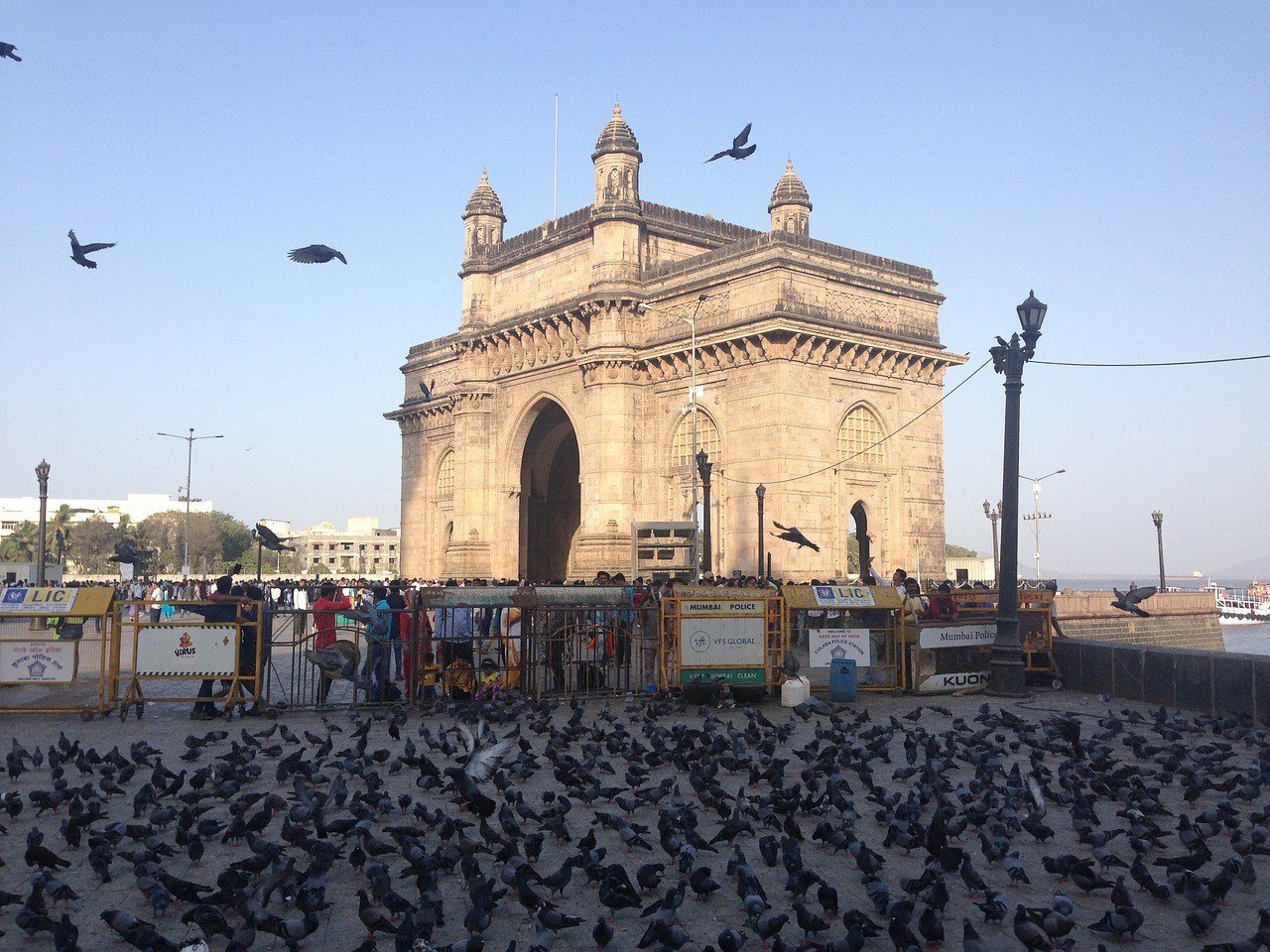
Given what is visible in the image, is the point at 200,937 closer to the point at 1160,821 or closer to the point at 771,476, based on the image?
the point at 1160,821

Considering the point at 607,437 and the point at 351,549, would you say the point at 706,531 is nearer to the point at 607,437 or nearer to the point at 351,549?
the point at 607,437

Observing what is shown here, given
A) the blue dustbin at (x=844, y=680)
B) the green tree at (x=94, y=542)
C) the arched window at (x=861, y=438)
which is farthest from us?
the green tree at (x=94, y=542)

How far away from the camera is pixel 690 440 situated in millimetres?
34438

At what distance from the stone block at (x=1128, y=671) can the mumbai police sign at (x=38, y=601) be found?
13.7 meters

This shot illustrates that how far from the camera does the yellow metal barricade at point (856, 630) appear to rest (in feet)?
48.2

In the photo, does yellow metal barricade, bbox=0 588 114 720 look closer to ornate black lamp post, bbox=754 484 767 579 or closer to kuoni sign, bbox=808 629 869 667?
kuoni sign, bbox=808 629 869 667

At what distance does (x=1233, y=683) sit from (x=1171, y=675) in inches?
48.2

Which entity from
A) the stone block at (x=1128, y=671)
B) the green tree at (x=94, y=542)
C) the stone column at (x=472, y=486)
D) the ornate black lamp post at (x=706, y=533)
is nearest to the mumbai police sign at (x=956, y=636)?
the stone block at (x=1128, y=671)

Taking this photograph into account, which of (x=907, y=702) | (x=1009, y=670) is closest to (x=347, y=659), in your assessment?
(x=907, y=702)

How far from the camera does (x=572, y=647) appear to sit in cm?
1505

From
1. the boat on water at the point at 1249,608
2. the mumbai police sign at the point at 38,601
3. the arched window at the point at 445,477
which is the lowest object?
the boat on water at the point at 1249,608

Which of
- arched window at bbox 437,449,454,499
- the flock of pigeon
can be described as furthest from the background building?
the flock of pigeon

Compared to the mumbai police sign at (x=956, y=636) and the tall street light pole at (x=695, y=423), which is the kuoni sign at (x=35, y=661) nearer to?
the mumbai police sign at (x=956, y=636)

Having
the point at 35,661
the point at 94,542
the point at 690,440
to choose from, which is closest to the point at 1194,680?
the point at 35,661
